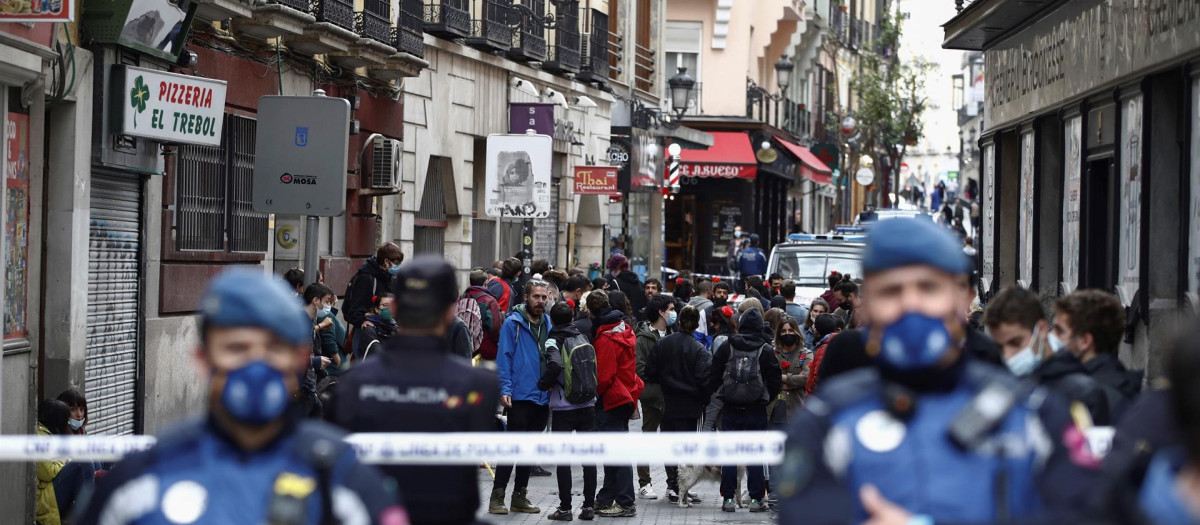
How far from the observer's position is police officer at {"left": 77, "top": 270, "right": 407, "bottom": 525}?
343 centimetres

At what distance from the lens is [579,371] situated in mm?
12984

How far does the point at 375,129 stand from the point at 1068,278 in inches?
368

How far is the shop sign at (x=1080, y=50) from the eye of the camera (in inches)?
465

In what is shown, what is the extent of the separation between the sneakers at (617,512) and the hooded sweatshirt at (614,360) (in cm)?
78

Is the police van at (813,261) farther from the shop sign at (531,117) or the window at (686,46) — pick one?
the window at (686,46)

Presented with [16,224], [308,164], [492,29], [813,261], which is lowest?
[813,261]

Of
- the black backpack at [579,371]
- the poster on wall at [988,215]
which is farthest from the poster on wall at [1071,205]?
the black backpack at [579,371]

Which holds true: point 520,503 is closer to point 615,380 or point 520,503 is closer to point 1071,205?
point 615,380

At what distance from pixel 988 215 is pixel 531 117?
9.69 metres

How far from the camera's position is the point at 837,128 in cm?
6538

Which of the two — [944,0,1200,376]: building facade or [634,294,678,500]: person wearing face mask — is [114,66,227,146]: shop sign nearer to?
[634,294,678,500]: person wearing face mask

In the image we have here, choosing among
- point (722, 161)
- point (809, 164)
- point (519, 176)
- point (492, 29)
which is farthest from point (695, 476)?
point (809, 164)

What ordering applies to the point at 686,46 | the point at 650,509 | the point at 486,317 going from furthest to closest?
the point at 686,46, the point at 486,317, the point at 650,509

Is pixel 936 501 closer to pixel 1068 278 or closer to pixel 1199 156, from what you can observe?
pixel 1199 156
